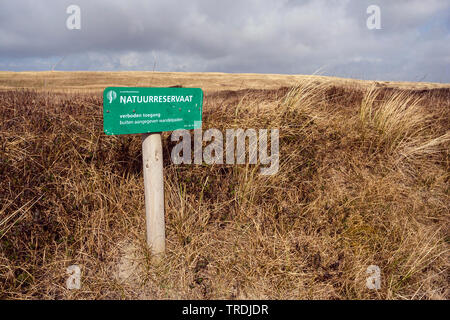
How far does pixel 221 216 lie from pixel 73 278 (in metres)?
1.34

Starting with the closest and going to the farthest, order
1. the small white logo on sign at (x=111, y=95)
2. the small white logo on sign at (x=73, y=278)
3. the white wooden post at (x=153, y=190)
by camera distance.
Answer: the small white logo on sign at (x=111, y=95) < the small white logo on sign at (x=73, y=278) < the white wooden post at (x=153, y=190)

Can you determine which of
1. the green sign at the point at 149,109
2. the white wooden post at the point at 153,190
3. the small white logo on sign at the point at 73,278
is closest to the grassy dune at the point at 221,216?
the small white logo on sign at the point at 73,278

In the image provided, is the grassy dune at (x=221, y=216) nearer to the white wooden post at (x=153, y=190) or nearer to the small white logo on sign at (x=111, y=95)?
the white wooden post at (x=153, y=190)

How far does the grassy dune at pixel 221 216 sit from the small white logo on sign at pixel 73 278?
4 centimetres

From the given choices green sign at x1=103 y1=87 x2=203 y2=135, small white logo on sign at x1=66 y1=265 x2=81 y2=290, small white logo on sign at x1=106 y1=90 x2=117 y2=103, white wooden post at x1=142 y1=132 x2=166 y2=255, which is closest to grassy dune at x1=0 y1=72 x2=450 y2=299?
small white logo on sign at x1=66 y1=265 x2=81 y2=290

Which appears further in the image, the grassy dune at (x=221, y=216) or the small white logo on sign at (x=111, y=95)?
the grassy dune at (x=221, y=216)

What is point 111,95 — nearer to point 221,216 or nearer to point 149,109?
point 149,109

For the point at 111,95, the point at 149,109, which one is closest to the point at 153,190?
the point at 149,109

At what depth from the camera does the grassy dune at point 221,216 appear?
2256 mm

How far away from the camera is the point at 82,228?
2.54 m

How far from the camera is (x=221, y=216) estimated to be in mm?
2926

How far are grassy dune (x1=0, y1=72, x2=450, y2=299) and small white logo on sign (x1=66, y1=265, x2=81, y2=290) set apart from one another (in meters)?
0.04

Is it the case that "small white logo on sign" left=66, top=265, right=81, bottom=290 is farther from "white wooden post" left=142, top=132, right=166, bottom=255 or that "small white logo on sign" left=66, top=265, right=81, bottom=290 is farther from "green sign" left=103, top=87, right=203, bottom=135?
"green sign" left=103, top=87, right=203, bottom=135
